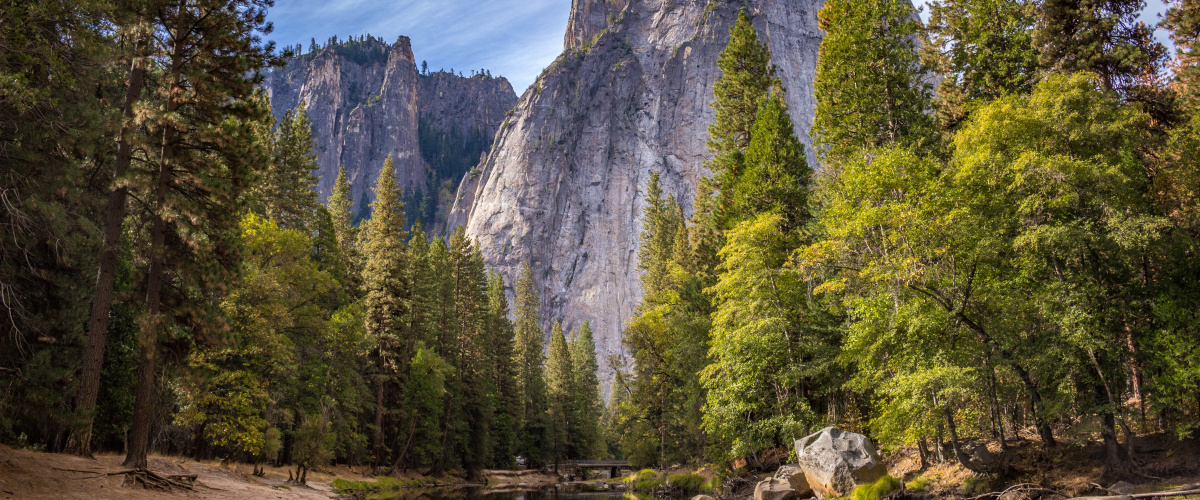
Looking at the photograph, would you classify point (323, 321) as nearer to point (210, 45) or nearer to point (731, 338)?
point (210, 45)

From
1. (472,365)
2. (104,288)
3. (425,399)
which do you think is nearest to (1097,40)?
(104,288)

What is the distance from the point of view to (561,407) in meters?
61.8

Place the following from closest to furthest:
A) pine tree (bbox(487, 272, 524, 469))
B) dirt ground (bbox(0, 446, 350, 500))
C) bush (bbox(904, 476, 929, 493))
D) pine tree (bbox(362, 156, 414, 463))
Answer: dirt ground (bbox(0, 446, 350, 500)) < bush (bbox(904, 476, 929, 493)) < pine tree (bbox(362, 156, 414, 463)) < pine tree (bbox(487, 272, 524, 469))

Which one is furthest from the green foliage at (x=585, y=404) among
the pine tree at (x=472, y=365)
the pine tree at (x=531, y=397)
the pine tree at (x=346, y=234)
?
the pine tree at (x=346, y=234)

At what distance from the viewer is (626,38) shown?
468ft

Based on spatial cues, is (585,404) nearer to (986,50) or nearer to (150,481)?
(986,50)

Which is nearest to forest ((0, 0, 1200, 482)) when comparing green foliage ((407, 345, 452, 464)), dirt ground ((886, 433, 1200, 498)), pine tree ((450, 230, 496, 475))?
dirt ground ((886, 433, 1200, 498))

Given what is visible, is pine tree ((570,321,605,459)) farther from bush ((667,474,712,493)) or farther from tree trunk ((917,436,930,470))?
tree trunk ((917,436,930,470))

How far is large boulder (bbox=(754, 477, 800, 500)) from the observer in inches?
759

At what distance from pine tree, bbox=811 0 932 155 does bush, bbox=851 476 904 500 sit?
36.1 feet

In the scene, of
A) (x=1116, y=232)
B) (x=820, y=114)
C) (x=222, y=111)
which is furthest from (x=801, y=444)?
(x=222, y=111)

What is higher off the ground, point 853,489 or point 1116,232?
point 1116,232

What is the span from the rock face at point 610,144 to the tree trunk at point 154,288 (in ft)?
337

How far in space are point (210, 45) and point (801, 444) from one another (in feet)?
61.1
